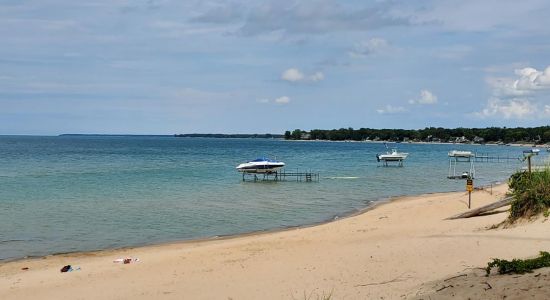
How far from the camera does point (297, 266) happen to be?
38.0 ft

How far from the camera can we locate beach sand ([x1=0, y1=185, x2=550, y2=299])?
9625 mm

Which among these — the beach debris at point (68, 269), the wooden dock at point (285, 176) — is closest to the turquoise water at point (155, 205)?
the wooden dock at point (285, 176)

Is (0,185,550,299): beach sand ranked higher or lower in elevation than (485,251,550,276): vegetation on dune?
lower

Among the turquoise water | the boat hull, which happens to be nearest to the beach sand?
the turquoise water

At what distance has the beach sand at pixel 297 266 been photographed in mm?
9625

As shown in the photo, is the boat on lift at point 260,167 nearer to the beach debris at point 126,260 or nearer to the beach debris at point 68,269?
the beach debris at point 126,260

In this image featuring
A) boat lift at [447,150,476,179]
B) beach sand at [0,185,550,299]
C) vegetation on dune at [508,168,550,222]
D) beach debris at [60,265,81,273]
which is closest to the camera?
beach sand at [0,185,550,299]

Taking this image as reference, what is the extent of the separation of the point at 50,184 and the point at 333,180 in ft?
76.1

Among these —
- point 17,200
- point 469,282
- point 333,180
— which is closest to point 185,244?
point 469,282

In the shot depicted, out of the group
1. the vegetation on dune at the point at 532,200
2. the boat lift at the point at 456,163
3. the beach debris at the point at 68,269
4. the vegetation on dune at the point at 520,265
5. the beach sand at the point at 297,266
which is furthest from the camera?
the boat lift at the point at 456,163

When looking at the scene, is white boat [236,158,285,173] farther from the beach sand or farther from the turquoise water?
the beach sand

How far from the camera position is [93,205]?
2850 cm

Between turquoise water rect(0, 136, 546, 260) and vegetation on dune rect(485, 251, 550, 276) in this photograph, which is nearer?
vegetation on dune rect(485, 251, 550, 276)

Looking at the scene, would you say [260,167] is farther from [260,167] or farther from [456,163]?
[456,163]
